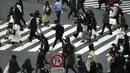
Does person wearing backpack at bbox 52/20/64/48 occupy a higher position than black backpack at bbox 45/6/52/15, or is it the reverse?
black backpack at bbox 45/6/52/15

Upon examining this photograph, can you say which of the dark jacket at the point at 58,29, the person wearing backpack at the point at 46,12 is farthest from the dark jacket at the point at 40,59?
the person wearing backpack at the point at 46,12

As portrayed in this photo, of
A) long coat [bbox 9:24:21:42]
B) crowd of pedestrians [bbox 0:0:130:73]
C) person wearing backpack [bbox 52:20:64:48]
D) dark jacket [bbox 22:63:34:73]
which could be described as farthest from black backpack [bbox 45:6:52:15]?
dark jacket [bbox 22:63:34:73]

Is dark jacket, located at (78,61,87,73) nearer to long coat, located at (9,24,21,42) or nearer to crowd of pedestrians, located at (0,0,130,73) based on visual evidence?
crowd of pedestrians, located at (0,0,130,73)

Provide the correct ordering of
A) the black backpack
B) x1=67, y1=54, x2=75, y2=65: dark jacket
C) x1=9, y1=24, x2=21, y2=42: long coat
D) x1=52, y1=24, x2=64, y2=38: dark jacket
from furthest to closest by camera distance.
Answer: the black backpack
x1=9, y1=24, x2=21, y2=42: long coat
x1=52, y1=24, x2=64, y2=38: dark jacket
x1=67, y1=54, x2=75, y2=65: dark jacket

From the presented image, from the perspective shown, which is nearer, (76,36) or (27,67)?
(27,67)

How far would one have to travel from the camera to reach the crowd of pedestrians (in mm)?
19859

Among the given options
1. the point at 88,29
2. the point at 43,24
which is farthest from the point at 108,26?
the point at 43,24

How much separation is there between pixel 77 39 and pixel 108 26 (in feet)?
6.21

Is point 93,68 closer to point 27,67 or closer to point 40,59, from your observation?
point 40,59

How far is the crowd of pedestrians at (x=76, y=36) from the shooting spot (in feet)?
65.2

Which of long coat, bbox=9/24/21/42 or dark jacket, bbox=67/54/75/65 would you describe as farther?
long coat, bbox=9/24/21/42

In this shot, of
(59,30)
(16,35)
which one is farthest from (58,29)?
(16,35)

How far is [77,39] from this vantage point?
26516 millimetres

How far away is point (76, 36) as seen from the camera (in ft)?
86.2
